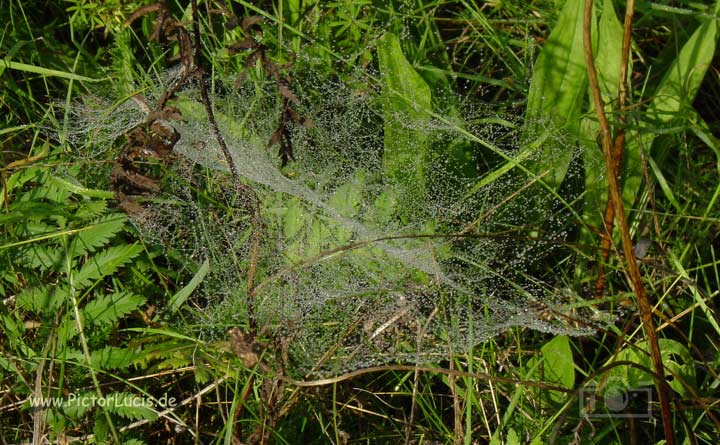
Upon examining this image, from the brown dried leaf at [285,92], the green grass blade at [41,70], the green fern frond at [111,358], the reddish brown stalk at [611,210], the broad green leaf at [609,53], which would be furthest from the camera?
the green grass blade at [41,70]

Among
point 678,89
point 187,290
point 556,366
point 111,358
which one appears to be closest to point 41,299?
point 111,358

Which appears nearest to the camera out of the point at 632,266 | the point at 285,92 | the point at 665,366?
the point at 632,266

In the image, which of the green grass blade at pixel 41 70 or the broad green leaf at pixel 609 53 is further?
the green grass blade at pixel 41 70

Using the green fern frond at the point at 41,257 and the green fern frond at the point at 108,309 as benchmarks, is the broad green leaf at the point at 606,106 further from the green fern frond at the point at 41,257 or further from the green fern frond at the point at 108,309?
the green fern frond at the point at 41,257

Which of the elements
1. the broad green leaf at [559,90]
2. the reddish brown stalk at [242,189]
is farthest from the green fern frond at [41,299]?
the broad green leaf at [559,90]

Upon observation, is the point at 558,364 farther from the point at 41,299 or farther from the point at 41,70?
the point at 41,70

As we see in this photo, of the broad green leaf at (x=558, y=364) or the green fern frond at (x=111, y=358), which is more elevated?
the broad green leaf at (x=558, y=364)
